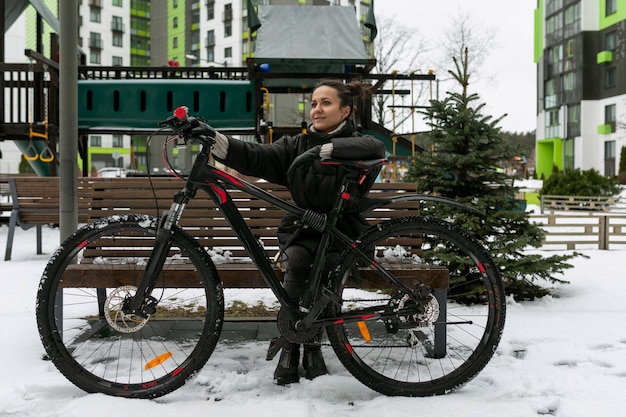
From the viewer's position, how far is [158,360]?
10.7 feet

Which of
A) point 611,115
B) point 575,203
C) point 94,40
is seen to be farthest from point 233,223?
point 94,40

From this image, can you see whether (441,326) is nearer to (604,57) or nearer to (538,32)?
(604,57)

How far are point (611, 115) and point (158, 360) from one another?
50879 mm

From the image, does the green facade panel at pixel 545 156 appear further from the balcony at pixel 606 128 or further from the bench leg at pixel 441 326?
the bench leg at pixel 441 326

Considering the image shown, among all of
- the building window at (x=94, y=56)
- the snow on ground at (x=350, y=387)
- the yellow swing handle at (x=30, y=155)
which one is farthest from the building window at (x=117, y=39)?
the snow on ground at (x=350, y=387)

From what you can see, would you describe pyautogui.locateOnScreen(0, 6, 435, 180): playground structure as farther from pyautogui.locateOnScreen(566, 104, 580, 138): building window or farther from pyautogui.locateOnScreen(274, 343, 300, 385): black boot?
pyautogui.locateOnScreen(566, 104, 580, 138): building window

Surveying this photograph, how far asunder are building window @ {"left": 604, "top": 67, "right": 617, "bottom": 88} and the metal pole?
163ft

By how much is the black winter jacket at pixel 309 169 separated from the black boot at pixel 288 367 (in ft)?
1.84

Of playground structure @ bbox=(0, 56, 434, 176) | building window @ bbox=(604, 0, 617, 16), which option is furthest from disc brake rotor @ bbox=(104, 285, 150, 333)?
building window @ bbox=(604, 0, 617, 16)

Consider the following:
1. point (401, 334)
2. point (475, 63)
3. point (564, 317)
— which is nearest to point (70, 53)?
point (401, 334)

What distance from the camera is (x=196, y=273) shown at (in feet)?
10.5

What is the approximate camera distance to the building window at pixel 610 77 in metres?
47.4

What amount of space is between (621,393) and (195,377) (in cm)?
209

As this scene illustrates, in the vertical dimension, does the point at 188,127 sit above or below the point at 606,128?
below
